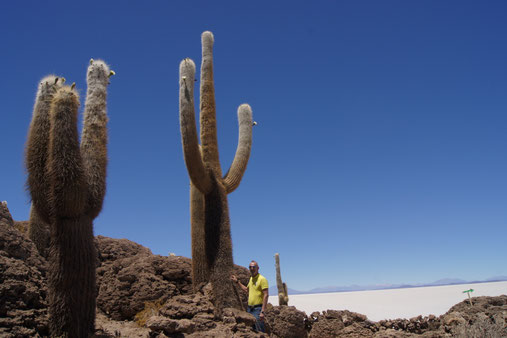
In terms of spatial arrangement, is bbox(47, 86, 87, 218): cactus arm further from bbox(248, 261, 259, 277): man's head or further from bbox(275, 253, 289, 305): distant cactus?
bbox(275, 253, 289, 305): distant cactus

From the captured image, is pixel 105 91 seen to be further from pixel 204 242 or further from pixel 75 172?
pixel 204 242

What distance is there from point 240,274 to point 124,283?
327cm

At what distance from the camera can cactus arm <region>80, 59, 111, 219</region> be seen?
23.3 ft

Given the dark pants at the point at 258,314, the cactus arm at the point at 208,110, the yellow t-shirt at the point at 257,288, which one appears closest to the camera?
the yellow t-shirt at the point at 257,288

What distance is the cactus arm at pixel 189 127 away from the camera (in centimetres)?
961

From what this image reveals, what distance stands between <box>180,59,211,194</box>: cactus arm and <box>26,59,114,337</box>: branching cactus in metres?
2.72

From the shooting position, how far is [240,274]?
11.6 meters

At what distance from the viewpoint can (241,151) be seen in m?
12.3

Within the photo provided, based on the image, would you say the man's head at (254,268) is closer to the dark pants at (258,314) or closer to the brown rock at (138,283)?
the dark pants at (258,314)

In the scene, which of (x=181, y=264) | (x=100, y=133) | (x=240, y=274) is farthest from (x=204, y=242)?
(x=100, y=133)

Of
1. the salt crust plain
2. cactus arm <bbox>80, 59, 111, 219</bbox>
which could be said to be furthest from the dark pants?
the salt crust plain

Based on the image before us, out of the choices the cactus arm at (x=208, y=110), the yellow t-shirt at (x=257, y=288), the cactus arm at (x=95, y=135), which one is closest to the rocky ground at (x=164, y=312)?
the yellow t-shirt at (x=257, y=288)

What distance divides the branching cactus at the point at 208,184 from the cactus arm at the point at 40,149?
314 cm

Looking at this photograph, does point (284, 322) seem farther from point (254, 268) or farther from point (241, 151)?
point (241, 151)
